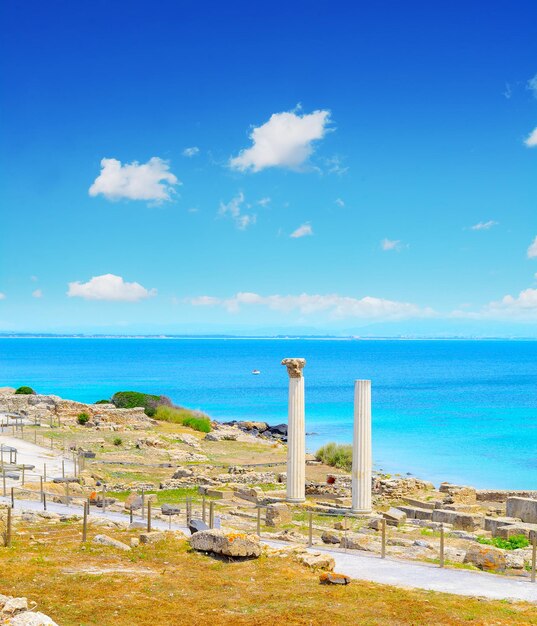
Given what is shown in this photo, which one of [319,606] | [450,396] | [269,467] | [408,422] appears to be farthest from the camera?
[450,396]

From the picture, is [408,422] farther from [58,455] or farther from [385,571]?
[385,571]

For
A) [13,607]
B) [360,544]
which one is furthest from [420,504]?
[13,607]

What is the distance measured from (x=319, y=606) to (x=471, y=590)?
2.78 m

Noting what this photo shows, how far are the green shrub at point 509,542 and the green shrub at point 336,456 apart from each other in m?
17.1

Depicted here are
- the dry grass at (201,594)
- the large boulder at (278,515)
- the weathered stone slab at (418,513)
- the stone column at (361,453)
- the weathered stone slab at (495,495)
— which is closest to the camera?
the dry grass at (201,594)

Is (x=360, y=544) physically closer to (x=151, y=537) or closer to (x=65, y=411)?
(x=151, y=537)

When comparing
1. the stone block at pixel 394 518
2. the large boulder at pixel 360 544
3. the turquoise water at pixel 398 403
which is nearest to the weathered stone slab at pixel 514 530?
the stone block at pixel 394 518

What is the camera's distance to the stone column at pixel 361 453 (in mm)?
21641

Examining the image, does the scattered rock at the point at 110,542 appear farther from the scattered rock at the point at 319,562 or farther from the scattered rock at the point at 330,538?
the scattered rock at the point at 330,538

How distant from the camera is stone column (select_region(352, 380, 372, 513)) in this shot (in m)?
21.6

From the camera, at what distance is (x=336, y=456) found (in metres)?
37.2

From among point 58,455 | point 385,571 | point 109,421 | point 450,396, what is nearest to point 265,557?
point 385,571

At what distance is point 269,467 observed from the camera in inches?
1341

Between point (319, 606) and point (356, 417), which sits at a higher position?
point (356, 417)
